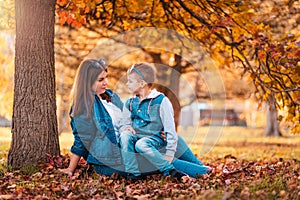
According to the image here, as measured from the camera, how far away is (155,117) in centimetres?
522

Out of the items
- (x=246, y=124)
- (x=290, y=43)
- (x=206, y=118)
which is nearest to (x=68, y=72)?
(x=290, y=43)

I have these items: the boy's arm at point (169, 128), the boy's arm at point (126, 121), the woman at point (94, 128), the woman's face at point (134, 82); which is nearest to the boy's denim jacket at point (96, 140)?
the woman at point (94, 128)

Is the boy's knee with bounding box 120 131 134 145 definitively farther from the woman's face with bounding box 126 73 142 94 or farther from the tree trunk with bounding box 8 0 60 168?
the tree trunk with bounding box 8 0 60 168

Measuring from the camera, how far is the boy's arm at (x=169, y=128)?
5.07m

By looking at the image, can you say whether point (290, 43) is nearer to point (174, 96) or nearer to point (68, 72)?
point (174, 96)

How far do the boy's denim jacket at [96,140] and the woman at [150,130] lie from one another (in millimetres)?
140

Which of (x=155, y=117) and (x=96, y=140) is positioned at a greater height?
(x=155, y=117)

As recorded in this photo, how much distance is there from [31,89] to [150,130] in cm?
146

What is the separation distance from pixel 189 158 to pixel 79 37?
834cm

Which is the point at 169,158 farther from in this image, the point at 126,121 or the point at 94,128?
the point at 94,128

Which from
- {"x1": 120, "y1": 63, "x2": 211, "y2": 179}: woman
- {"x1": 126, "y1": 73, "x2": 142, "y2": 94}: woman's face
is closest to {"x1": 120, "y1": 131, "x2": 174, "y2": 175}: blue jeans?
{"x1": 120, "y1": 63, "x2": 211, "y2": 179}: woman

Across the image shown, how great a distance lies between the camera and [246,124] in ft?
109

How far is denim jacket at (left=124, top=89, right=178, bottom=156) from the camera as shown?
5.09 m

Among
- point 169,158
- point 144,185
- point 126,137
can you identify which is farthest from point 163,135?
point 144,185
